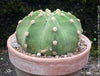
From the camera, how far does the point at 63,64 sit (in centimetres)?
159

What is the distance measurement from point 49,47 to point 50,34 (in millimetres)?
116

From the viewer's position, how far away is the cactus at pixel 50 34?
163 cm

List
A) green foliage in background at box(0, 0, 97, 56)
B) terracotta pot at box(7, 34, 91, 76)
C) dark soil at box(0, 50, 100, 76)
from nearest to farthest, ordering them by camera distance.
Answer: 1. terracotta pot at box(7, 34, 91, 76)
2. dark soil at box(0, 50, 100, 76)
3. green foliage in background at box(0, 0, 97, 56)

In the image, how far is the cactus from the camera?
1.63m

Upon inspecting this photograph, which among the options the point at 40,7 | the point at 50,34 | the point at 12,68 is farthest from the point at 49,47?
the point at 40,7

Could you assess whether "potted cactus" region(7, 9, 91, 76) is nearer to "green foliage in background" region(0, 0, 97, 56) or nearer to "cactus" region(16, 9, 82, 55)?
"cactus" region(16, 9, 82, 55)

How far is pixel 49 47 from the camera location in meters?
1.65

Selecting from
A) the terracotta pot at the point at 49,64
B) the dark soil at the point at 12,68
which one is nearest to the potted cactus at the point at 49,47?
the terracotta pot at the point at 49,64

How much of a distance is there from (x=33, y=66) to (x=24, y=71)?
137mm

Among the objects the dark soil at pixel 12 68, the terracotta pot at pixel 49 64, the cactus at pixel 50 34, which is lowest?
the dark soil at pixel 12 68

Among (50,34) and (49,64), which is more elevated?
(50,34)

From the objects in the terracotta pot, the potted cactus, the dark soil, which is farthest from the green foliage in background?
the terracotta pot

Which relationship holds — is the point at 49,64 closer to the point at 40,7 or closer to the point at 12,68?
the point at 12,68

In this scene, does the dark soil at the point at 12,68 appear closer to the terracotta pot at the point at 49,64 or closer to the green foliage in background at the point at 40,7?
the green foliage in background at the point at 40,7
